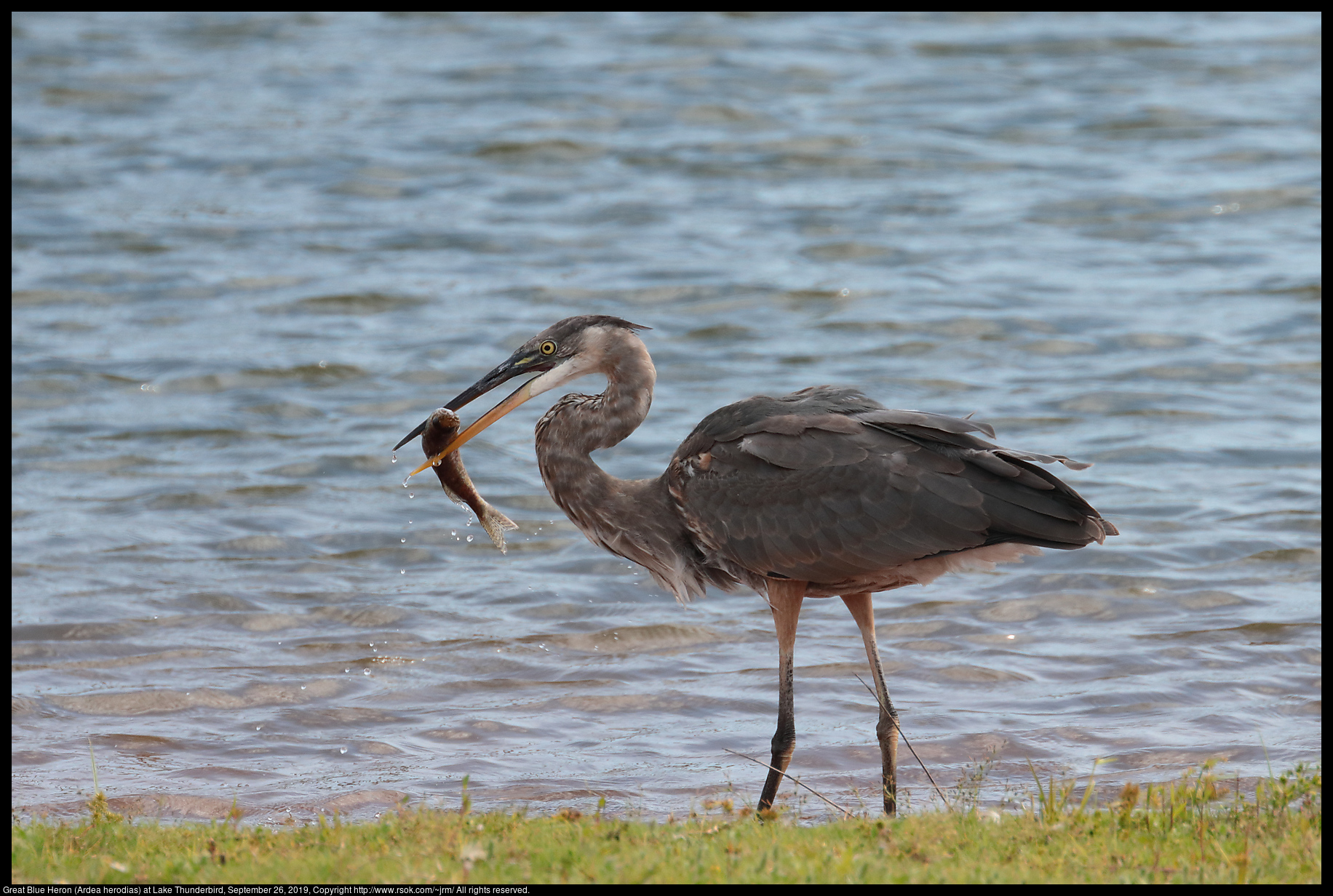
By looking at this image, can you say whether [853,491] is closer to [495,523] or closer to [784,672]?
[784,672]

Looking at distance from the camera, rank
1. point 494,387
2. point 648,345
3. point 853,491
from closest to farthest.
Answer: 1. point 853,491
2. point 494,387
3. point 648,345

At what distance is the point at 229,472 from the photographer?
1162 centimetres

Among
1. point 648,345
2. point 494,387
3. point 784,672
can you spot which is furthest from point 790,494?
point 648,345

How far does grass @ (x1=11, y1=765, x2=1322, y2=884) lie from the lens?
4.22 m

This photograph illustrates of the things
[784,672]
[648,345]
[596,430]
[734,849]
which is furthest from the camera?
[648,345]

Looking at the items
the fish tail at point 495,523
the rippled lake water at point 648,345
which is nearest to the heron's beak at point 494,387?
the fish tail at point 495,523

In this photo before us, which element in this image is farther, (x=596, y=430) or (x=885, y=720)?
(x=596, y=430)

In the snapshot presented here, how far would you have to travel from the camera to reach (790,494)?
6152 millimetres

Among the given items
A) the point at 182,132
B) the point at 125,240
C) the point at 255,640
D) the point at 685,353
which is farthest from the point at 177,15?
the point at 255,640

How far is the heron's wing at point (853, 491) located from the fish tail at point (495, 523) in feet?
2.79

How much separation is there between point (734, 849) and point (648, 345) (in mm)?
10057

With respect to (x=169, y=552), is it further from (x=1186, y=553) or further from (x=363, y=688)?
(x=1186, y=553)

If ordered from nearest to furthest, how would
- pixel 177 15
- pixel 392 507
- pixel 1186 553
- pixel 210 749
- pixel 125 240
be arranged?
1. pixel 210 749
2. pixel 1186 553
3. pixel 392 507
4. pixel 125 240
5. pixel 177 15

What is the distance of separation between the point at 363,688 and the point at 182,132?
14.3m
